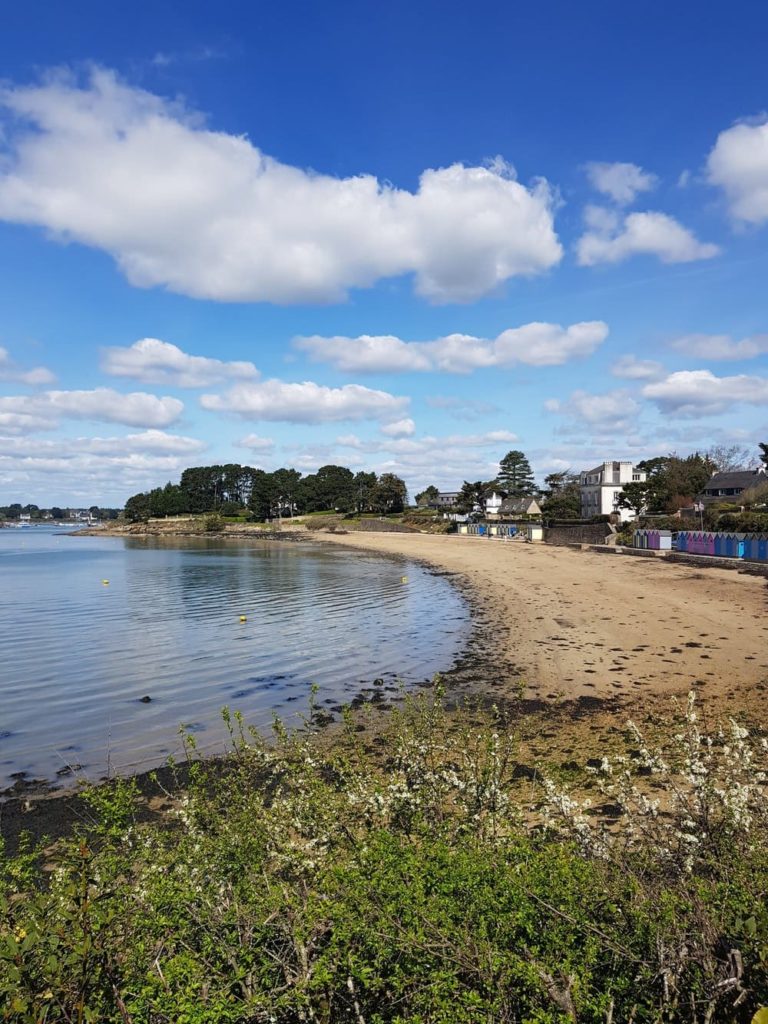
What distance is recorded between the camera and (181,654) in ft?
81.9

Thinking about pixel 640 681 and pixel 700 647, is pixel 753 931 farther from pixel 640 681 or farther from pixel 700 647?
pixel 700 647

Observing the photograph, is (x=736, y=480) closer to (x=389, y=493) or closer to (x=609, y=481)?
(x=609, y=481)

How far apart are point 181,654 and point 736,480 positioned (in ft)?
261

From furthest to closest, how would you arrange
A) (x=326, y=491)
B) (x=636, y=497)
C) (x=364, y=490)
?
(x=326, y=491)
(x=364, y=490)
(x=636, y=497)

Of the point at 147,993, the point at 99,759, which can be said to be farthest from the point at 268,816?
the point at 99,759

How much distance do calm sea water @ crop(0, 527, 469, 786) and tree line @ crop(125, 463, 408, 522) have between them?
315ft

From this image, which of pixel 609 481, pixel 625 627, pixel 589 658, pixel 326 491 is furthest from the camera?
pixel 326 491

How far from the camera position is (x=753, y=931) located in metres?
3.74

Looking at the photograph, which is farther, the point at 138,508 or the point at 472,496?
the point at 138,508

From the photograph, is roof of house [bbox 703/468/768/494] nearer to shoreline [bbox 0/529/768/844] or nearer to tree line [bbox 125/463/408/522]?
shoreline [bbox 0/529/768/844]

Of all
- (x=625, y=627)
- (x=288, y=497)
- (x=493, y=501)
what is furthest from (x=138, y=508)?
(x=625, y=627)

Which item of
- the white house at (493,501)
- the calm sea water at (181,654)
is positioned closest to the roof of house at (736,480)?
the white house at (493,501)

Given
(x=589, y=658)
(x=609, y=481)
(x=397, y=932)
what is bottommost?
(x=589, y=658)

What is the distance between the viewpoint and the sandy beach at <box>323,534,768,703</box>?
63.1 feet
